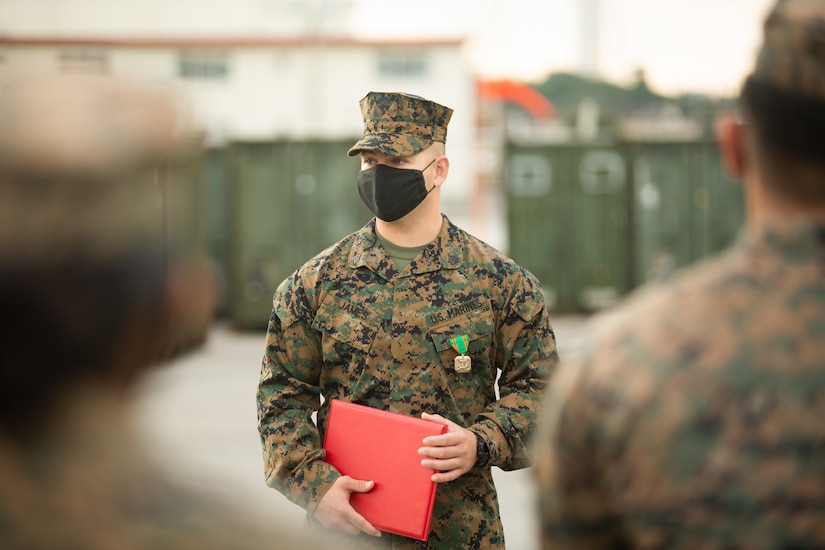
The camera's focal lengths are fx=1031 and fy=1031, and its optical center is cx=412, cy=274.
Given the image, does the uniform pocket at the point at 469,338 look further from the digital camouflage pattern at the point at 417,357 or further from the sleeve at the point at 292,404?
the sleeve at the point at 292,404

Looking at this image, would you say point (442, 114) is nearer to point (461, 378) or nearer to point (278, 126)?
point (461, 378)

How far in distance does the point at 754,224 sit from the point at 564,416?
36cm

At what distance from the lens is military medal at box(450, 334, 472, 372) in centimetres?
266

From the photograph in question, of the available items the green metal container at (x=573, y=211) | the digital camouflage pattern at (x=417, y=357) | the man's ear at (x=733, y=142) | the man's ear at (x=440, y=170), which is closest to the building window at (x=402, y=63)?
the green metal container at (x=573, y=211)

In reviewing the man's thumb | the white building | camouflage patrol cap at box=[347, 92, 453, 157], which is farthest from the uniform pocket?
the white building

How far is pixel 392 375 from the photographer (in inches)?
104

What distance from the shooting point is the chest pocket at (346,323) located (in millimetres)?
2650

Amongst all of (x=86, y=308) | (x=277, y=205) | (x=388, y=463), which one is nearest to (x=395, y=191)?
(x=388, y=463)

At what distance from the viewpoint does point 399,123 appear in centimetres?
283

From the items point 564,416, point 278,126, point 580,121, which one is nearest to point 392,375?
point 564,416

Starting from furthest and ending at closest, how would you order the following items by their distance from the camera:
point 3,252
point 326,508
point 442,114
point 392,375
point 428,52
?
point 428,52 → point 442,114 → point 392,375 → point 326,508 → point 3,252

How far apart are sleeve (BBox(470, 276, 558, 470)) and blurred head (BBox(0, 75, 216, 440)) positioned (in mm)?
1667

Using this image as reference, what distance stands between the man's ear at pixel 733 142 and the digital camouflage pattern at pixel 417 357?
1.29m

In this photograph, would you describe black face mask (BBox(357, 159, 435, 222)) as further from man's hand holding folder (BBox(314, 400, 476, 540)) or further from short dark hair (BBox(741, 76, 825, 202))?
short dark hair (BBox(741, 76, 825, 202))
